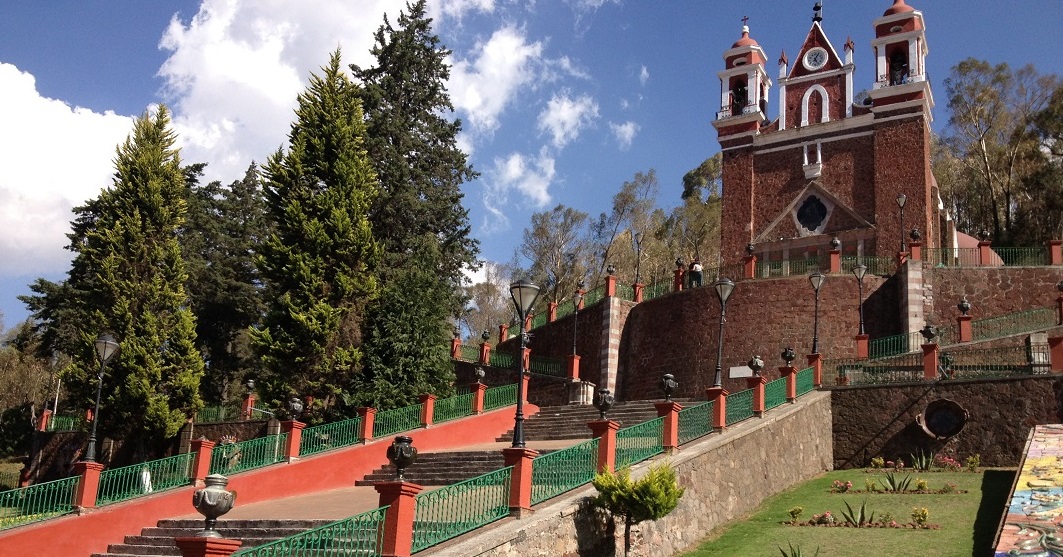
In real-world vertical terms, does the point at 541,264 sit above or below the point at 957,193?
below

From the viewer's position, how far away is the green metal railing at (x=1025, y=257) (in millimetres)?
27953

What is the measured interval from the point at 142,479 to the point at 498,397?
9.01 meters

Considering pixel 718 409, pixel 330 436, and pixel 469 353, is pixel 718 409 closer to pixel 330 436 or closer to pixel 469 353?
pixel 330 436

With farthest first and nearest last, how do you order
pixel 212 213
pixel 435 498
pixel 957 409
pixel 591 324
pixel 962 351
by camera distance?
pixel 212 213 < pixel 591 324 < pixel 962 351 < pixel 957 409 < pixel 435 498

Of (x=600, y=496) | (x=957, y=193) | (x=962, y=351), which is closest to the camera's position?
(x=600, y=496)

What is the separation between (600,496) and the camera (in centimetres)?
1245

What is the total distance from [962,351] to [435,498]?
1631cm

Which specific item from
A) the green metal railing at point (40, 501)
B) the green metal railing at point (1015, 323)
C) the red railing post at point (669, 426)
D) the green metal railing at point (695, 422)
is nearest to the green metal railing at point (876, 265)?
the green metal railing at point (1015, 323)

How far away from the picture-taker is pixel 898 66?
34.6 m

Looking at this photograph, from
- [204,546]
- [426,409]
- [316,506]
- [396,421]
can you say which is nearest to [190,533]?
[316,506]

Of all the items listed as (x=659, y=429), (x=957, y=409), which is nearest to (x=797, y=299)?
(x=957, y=409)

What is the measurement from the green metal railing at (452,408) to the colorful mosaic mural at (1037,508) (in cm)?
1174

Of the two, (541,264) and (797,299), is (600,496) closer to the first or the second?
(797,299)

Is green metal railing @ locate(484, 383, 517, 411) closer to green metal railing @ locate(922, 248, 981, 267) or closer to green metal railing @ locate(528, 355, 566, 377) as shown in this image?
green metal railing @ locate(528, 355, 566, 377)
